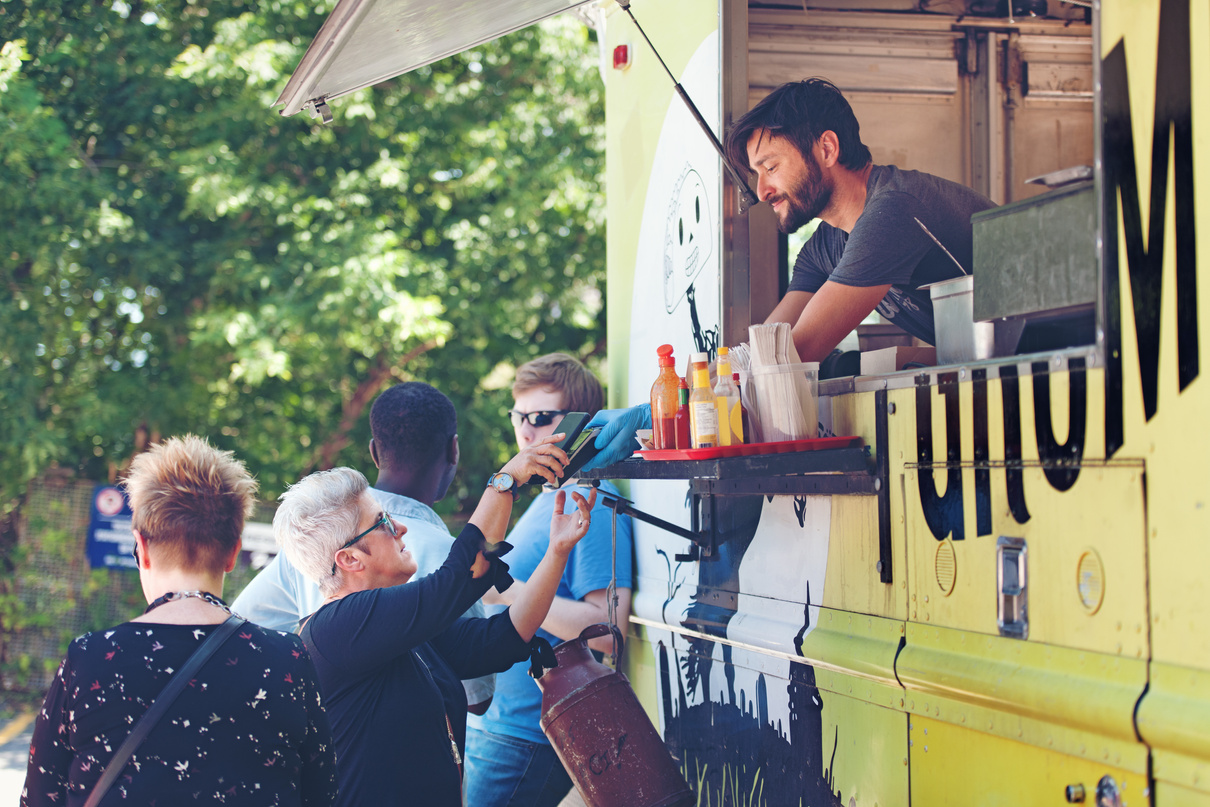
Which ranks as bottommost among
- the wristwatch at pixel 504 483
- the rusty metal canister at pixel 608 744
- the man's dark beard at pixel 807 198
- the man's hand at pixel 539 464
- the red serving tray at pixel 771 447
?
the rusty metal canister at pixel 608 744

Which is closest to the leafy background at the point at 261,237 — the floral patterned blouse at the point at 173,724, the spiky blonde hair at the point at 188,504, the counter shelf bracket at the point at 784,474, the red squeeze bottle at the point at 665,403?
the counter shelf bracket at the point at 784,474

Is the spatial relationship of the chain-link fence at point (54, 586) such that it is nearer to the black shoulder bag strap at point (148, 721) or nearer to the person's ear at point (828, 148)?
the person's ear at point (828, 148)

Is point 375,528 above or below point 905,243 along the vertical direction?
below

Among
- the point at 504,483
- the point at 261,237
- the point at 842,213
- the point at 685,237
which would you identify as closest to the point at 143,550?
the point at 504,483

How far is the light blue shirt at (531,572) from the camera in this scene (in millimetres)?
3537

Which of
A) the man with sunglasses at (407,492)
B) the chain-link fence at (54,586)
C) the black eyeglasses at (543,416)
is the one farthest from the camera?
the chain-link fence at (54,586)

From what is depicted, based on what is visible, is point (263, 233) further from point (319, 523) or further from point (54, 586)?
point (319, 523)

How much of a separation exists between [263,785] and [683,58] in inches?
99.2

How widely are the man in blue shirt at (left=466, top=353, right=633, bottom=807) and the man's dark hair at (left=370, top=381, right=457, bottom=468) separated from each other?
1.38 feet

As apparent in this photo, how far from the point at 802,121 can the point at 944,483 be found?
1.34 meters

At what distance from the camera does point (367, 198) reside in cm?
955

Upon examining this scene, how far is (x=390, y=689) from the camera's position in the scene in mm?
2520

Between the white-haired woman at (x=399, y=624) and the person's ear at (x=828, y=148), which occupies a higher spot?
the person's ear at (x=828, y=148)

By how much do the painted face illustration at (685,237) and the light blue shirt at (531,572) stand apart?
0.74 metres
